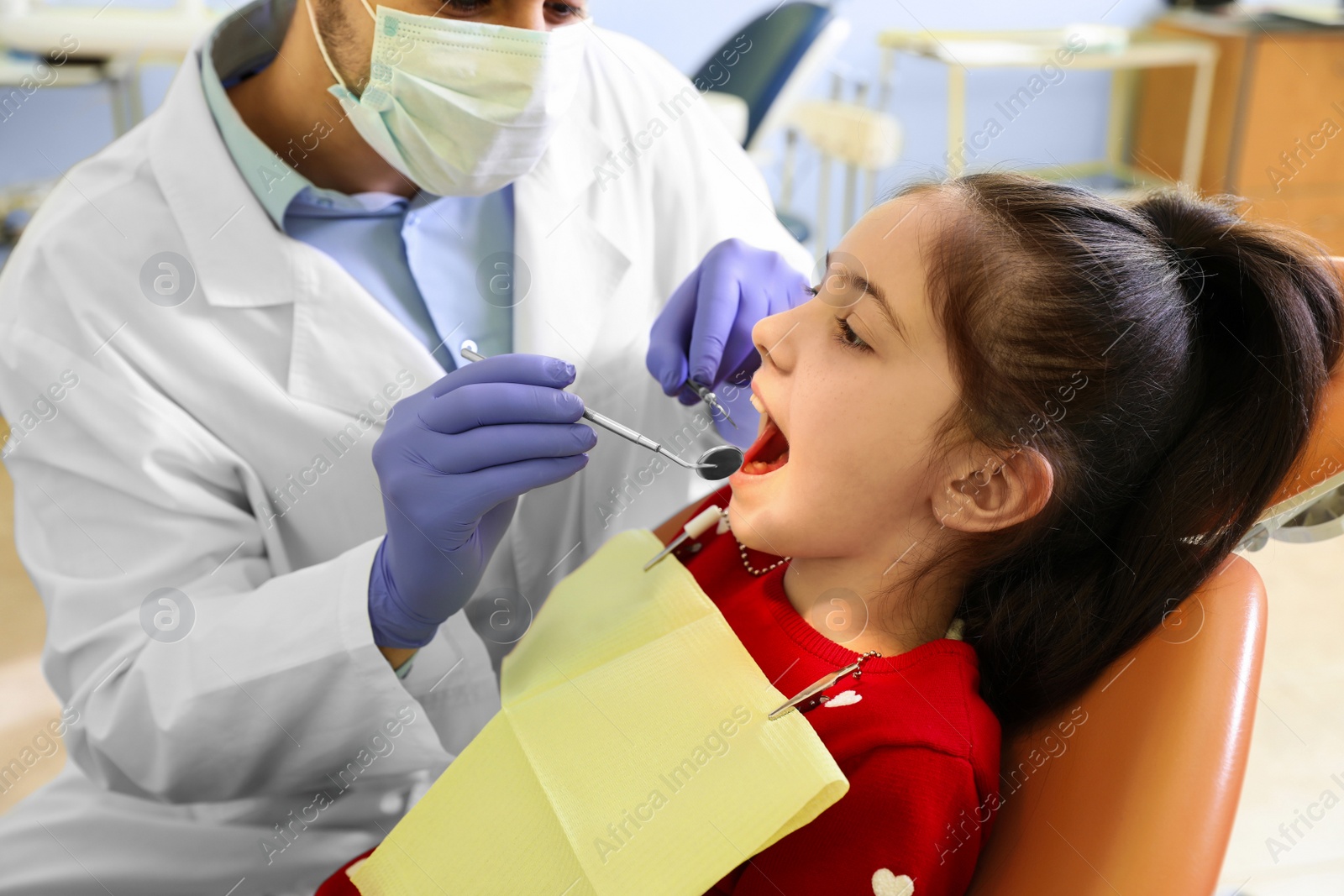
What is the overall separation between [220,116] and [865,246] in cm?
77

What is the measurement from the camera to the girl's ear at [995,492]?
875 mm

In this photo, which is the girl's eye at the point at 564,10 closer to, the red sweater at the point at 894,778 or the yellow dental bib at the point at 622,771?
the yellow dental bib at the point at 622,771

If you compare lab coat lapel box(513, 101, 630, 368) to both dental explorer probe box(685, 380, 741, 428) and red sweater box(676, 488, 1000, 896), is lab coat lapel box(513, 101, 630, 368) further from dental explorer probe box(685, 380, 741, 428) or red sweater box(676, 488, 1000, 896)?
red sweater box(676, 488, 1000, 896)

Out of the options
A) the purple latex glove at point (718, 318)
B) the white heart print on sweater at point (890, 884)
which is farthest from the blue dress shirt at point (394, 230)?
the white heart print on sweater at point (890, 884)

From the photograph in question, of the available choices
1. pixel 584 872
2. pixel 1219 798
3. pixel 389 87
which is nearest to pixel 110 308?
pixel 389 87

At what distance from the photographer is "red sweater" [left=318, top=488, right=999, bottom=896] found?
791 mm

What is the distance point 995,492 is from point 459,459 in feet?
1.60

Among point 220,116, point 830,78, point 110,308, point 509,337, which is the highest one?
point 220,116

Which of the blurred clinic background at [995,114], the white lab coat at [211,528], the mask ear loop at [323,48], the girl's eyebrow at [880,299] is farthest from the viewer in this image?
the blurred clinic background at [995,114]

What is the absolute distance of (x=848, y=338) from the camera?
92 centimetres

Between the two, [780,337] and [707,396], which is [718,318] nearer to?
[707,396]

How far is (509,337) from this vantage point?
4.31ft

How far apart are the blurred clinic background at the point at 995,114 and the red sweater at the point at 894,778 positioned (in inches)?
45.5

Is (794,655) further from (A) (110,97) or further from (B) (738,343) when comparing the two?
(A) (110,97)
